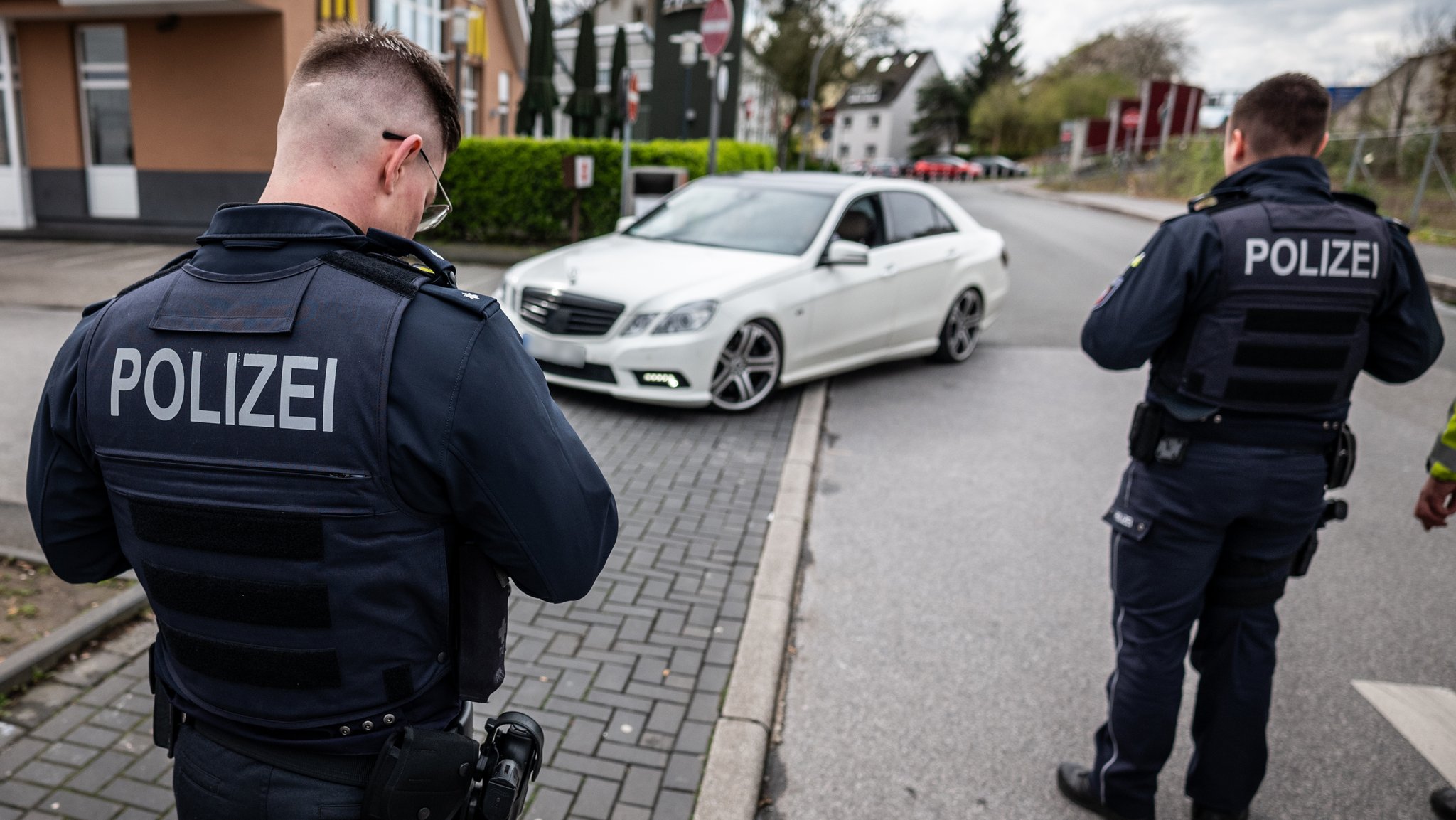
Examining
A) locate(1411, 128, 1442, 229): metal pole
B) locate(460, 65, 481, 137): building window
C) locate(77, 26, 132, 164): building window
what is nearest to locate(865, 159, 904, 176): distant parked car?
locate(460, 65, 481, 137): building window

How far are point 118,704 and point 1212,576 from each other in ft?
11.4

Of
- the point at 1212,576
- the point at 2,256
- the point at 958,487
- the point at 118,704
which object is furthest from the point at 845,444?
the point at 2,256

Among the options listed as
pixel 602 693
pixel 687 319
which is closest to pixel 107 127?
pixel 687 319

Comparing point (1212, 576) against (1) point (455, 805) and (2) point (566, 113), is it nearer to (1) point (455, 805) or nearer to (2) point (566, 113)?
(1) point (455, 805)

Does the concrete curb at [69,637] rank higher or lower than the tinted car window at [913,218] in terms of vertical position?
lower

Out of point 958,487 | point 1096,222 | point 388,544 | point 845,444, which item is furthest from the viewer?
point 1096,222

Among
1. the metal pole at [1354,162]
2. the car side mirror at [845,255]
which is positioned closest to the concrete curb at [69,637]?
the car side mirror at [845,255]

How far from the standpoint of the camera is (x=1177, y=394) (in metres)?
2.83

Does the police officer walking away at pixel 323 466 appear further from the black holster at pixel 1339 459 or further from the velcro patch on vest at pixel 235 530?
the black holster at pixel 1339 459

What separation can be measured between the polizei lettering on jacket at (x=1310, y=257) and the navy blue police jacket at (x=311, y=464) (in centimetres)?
207

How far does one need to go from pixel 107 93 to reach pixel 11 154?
1.71m

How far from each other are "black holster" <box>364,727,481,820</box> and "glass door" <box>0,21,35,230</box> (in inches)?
676

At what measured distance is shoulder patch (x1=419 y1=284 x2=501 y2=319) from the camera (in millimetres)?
1462

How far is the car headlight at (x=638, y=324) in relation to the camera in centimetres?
655
